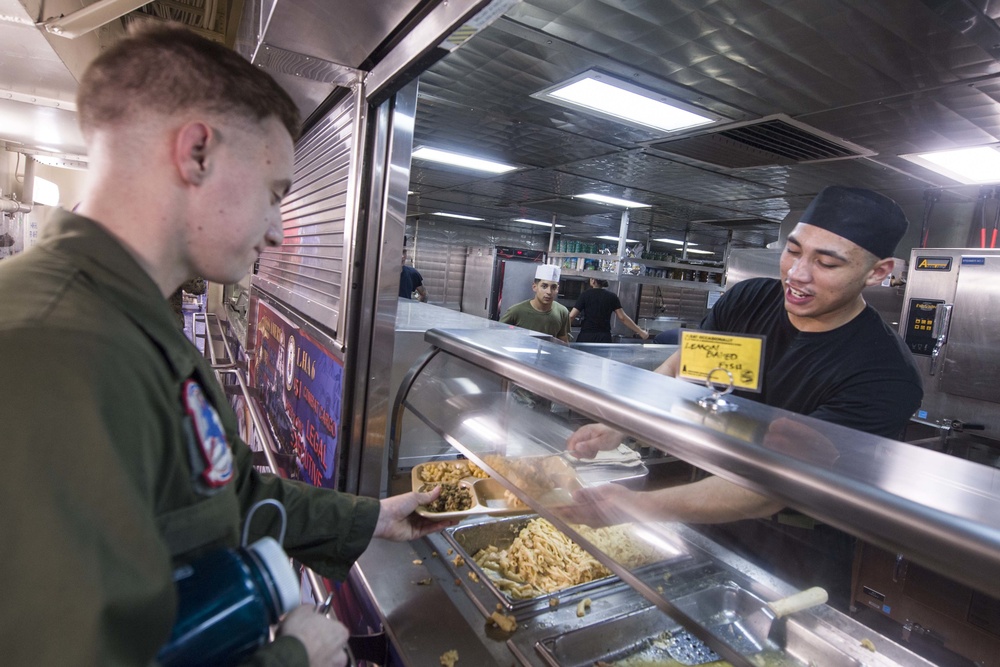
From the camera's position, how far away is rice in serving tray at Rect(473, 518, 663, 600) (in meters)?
1.87

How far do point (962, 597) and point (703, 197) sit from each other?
5210mm

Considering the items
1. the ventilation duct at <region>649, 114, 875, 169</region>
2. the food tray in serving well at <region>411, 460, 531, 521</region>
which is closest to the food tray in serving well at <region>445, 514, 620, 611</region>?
the food tray in serving well at <region>411, 460, 531, 521</region>

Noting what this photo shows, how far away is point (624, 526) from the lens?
57.6 inches

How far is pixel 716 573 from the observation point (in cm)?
154

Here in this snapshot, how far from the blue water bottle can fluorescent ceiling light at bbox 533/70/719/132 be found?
3.07 meters

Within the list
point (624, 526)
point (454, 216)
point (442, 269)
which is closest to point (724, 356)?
point (624, 526)

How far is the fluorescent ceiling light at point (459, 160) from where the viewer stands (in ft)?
19.1

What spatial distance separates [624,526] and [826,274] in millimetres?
1152

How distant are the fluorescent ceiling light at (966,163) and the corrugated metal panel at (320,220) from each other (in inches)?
169

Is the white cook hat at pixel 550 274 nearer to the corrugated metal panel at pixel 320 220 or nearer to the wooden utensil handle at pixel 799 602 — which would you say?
the corrugated metal panel at pixel 320 220

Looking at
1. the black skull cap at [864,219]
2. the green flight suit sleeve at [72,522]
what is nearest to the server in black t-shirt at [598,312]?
the black skull cap at [864,219]

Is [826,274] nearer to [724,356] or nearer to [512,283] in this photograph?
[724,356]

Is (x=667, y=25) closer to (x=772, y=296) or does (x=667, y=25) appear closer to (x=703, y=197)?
(x=772, y=296)

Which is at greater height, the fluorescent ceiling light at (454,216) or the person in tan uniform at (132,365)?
the fluorescent ceiling light at (454,216)
